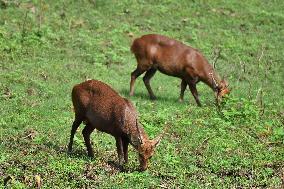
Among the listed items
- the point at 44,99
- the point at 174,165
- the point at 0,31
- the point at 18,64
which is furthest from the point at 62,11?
the point at 174,165

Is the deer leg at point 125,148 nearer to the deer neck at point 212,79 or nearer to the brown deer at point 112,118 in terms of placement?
the brown deer at point 112,118

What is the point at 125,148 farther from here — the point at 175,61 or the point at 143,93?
the point at 143,93

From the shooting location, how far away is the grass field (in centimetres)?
909

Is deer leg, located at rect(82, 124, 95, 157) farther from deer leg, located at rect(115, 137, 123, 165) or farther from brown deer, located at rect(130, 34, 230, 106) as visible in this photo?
brown deer, located at rect(130, 34, 230, 106)

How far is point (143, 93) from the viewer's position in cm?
1534

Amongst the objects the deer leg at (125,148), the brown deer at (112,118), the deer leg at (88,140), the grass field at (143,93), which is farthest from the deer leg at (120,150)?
the deer leg at (88,140)

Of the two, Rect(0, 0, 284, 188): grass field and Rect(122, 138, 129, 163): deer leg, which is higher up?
Rect(122, 138, 129, 163): deer leg

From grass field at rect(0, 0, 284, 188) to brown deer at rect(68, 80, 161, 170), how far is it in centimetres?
32

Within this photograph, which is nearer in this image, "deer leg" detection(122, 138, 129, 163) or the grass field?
the grass field

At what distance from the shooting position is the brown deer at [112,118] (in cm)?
899

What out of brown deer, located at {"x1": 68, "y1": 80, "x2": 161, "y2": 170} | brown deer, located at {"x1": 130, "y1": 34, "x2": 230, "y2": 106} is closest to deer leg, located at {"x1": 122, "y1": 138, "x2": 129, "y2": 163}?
brown deer, located at {"x1": 68, "y1": 80, "x2": 161, "y2": 170}

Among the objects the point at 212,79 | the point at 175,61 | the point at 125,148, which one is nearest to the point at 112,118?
the point at 125,148

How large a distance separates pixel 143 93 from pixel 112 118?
592cm

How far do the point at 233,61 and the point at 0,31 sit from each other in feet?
21.9
